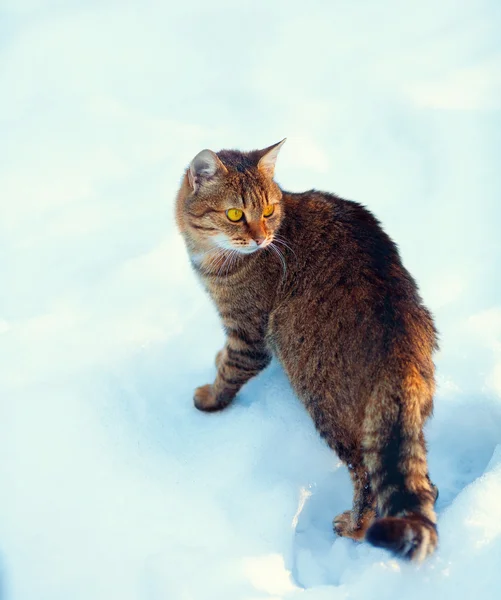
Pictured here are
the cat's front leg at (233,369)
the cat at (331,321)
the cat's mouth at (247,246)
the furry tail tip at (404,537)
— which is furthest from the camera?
the cat's front leg at (233,369)

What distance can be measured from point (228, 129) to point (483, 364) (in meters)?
2.67

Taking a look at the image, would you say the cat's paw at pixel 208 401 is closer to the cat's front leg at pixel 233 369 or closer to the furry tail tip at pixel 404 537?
the cat's front leg at pixel 233 369

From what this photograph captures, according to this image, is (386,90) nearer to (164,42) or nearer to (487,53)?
(487,53)

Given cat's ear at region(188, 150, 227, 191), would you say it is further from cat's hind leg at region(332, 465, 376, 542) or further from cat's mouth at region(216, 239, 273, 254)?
cat's hind leg at region(332, 465, 376, 542)

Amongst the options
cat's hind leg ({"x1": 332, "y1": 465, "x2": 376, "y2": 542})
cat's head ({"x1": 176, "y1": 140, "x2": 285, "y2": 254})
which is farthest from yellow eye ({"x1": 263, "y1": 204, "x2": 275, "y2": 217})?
cat's hind leg ({"x1": 332, "y1": 465, "x2": 376, "y2": 542})

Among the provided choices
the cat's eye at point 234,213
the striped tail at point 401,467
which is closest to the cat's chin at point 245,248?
the cat's eye at point 234,213

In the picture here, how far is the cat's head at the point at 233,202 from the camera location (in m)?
2.69

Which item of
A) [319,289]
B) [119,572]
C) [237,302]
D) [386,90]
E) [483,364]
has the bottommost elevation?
[119,572]

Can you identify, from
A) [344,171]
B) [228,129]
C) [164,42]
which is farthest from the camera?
[164,42]

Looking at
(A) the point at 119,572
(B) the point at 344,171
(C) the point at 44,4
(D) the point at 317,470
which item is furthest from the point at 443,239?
(C) the point at 44,4

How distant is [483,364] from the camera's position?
2887mm

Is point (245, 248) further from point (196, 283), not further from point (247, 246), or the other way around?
point (196, 283)

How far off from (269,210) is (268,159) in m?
0.29

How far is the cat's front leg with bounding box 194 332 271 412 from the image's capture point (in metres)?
2.82
